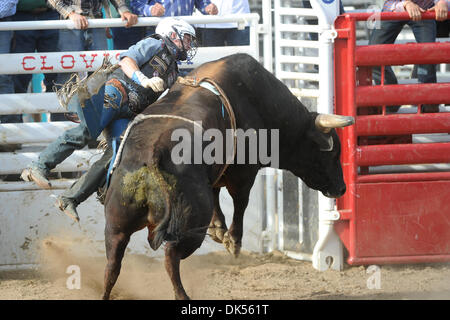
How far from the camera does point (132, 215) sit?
421 cm

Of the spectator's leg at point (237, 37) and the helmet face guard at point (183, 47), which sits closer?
the helmet face guard at point (183, 47)

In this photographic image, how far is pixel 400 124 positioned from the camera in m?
5.88

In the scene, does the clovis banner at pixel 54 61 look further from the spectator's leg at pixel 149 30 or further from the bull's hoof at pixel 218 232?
the bull's hoof at pixel 218 232

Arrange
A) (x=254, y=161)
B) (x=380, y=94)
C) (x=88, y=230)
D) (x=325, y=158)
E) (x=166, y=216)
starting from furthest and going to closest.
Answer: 1. (x=88, y=230)
2. (x=380, y=94)
3. (x=325, y=158)
4. (x=254, y=161)
5. (x=166, y=216)

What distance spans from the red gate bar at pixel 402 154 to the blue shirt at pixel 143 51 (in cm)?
184

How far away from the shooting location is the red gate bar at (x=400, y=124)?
231 inches

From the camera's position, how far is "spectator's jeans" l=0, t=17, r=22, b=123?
6148 millimetres

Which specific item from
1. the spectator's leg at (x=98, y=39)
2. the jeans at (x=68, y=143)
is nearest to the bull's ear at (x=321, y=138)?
the jeans at (x=68, y=143)

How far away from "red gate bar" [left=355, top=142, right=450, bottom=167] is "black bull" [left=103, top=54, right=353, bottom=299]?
0.50 meters

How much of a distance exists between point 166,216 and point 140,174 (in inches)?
10.2

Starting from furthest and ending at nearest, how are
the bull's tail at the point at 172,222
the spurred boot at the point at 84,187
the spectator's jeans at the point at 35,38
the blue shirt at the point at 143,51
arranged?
the spectator's jeans at the point at 35,38 → the blue shirt at the point at 143,51 → the spurred boot at the point at 84,187 → the bull's tail at the point at 172,222

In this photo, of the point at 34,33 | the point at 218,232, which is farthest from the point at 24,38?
the point at 218,232

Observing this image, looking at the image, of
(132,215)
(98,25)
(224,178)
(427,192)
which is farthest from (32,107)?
(427,192)

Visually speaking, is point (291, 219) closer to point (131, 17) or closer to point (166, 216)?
point (131, 17)
